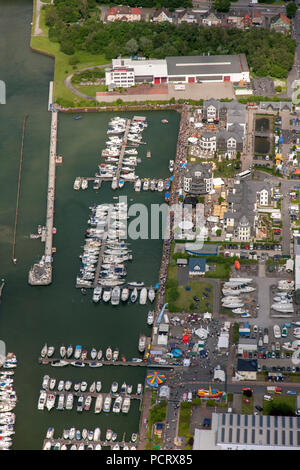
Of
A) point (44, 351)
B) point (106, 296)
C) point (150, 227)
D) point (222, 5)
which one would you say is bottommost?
point (44, 351)

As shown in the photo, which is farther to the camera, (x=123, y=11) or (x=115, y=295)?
(x=123, y=11)

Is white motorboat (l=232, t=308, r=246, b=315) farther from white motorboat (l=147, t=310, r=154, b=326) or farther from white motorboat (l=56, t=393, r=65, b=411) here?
white motorboat (l=56, t=393, r=65, b=411)

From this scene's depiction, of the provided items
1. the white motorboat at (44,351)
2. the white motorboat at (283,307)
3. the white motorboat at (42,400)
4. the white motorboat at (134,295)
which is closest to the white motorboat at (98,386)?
the white motorboat at (42,400)

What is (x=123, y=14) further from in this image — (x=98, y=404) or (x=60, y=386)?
(x=98, y=404)

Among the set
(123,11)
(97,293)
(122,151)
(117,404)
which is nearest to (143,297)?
(97,293)

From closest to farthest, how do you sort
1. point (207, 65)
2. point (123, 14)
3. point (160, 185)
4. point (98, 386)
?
point (98, 386) < point (160, 185) < point (207, 65) < point (123, 14)

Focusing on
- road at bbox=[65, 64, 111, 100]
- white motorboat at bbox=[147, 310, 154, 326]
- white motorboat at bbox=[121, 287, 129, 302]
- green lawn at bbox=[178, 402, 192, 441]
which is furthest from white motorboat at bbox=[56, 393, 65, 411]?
road at bbox=[65, 64, 111, 100]

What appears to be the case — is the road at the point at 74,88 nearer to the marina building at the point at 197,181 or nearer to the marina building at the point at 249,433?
the marina building at the point at 197,181

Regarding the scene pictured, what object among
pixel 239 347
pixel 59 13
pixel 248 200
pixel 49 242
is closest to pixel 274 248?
pixel 248 200
